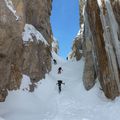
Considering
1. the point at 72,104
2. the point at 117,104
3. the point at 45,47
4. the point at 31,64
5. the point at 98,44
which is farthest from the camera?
the point at 45,47

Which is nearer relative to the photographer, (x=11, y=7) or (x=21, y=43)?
(x=11, y=7)

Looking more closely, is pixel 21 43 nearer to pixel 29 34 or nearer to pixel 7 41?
pixel 29 34

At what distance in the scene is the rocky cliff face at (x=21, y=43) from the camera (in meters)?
26.9

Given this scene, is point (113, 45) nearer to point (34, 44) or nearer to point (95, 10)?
point (95, 10)

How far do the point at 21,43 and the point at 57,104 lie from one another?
9.05m

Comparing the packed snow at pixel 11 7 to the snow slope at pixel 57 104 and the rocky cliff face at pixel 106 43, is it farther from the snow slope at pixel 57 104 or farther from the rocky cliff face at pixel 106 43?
the rocky cliff face at pixel 106 43

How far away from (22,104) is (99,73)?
1018 centimetres

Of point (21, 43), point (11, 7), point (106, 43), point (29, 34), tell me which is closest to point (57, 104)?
point (106, 43)

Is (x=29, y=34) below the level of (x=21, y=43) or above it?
above

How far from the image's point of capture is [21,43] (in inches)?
1411

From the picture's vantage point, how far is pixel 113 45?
32.9 metres

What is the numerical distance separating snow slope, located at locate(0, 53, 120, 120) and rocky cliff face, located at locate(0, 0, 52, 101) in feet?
4.13

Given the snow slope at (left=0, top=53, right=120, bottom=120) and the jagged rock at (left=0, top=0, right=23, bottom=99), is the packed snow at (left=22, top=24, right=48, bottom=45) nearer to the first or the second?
the snow slope at (left=0, top=53, right=120, bottom=120)

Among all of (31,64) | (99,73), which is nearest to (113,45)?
(99,73)
